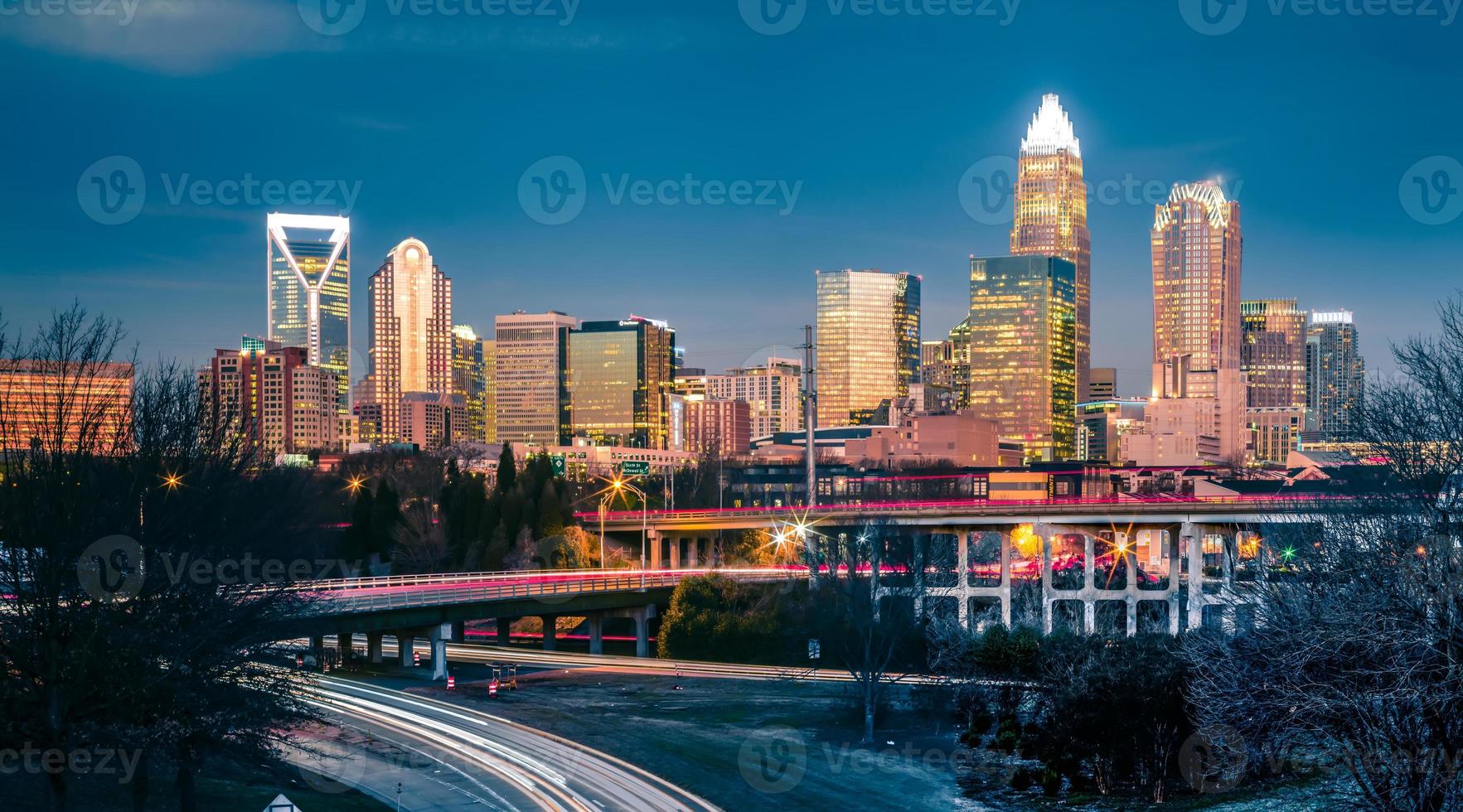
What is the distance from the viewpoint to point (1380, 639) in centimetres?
2738

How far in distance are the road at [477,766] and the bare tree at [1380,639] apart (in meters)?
13.9

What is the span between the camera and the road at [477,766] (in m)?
37.6

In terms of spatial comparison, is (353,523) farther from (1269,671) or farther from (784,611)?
(1269,671)

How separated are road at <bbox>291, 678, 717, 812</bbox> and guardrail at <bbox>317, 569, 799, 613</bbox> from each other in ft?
34.7

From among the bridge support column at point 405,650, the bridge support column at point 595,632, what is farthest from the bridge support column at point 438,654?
the bridge support column at point 595,632

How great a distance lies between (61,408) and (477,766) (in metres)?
17.9

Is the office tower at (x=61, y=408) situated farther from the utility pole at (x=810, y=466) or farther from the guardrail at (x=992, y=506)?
the guardrail at (x=992, y=506)

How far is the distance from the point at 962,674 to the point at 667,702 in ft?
37.6

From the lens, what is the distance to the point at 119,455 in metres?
30.1

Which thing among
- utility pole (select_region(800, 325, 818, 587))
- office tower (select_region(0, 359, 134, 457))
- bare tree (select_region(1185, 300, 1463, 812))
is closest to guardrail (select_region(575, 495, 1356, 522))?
utility pole (select_region(800, 325, 818, 587))

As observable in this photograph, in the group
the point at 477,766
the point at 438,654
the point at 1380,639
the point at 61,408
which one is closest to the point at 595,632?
the point at 438,654

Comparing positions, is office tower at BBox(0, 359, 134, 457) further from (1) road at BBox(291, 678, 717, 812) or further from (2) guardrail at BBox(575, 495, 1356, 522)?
(2) guardrail at BBox(575, 495, 1356, 522)

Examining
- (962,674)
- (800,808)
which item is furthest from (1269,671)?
(962,674)

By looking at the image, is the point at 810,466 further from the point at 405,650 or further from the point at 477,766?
the point at 477,766
